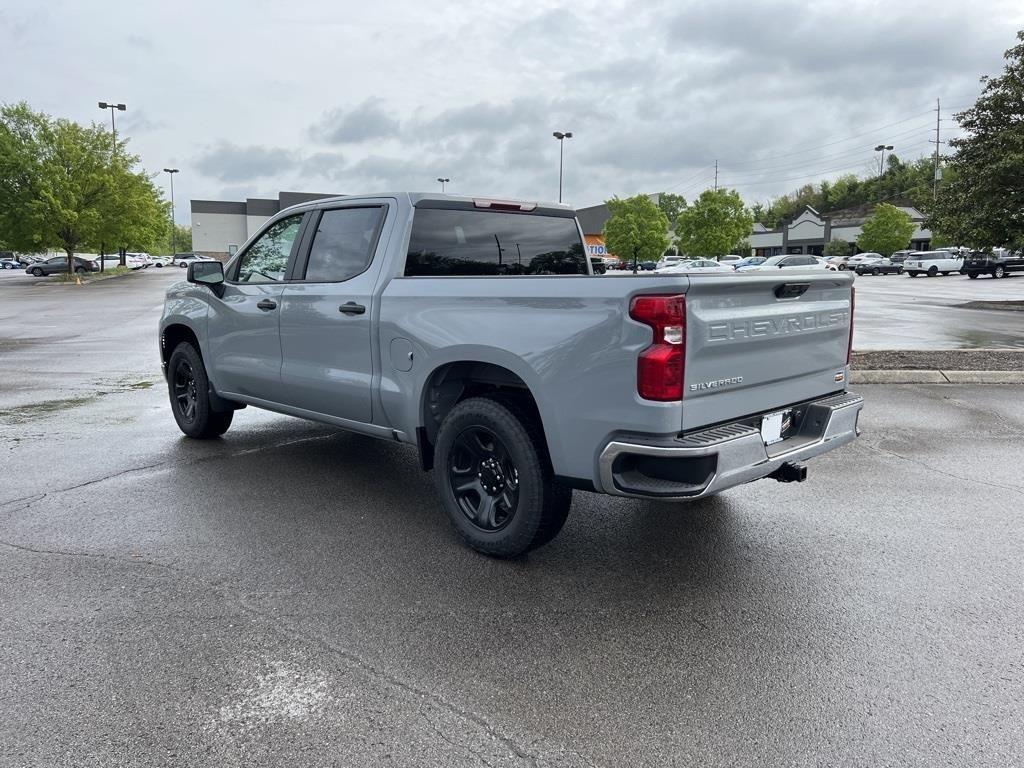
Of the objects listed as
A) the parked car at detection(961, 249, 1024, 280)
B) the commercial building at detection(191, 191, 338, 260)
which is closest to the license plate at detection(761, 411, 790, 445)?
the parked car at detection(961, 249, 1024, 280)

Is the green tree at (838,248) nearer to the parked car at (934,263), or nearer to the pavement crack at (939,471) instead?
the parked car at (934,263)

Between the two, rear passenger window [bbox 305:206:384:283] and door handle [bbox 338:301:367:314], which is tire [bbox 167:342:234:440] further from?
door handle [bbox 338:301:367:314]

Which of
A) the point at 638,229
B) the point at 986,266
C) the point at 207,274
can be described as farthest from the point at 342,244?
the point at 638,229

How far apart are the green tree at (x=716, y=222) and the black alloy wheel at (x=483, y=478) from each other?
2655 inches

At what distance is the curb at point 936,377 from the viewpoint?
31.3 ft

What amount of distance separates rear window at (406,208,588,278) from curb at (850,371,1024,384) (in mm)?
5592

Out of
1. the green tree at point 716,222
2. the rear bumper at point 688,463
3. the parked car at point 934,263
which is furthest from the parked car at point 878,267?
the rear bumper at point 688,463

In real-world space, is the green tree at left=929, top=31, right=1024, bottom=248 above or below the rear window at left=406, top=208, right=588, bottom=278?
above

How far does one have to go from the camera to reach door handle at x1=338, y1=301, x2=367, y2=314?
15.5 feet

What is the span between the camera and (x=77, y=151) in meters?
39.0

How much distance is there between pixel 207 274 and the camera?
6.01 metres

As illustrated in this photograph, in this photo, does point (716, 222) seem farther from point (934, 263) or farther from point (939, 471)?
point (939, 471)

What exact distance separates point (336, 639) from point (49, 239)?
42.6m

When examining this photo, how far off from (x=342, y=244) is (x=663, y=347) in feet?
8.72
